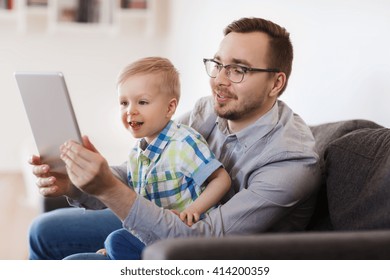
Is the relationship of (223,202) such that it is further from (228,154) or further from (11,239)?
(11,239)

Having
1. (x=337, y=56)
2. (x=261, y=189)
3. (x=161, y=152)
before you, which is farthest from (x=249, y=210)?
(x=337, y=56)

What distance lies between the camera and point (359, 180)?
1634 mm

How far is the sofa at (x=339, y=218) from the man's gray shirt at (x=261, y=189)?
0.22 ft

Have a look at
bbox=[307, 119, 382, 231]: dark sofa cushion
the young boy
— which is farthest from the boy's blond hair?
bbox=[307, 119, 382, 231]: dark sofa cushion

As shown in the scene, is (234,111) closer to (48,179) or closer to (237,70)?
(237,70)

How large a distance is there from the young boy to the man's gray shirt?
0.09m

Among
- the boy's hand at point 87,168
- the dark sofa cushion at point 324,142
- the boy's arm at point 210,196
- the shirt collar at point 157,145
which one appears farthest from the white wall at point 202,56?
the boy's hand at point 87,168

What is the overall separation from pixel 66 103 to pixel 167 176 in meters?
0.38

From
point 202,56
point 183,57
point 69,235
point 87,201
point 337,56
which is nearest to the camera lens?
point 87,201

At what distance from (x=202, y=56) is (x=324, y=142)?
238 cm

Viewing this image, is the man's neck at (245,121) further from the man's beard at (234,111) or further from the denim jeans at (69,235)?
the denim jeans at (69,235)

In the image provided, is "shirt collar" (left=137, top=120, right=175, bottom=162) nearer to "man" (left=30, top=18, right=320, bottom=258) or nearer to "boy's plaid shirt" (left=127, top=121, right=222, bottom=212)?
"boy's plaid shirt" (left=127, top=121, right=222, bottom=212)

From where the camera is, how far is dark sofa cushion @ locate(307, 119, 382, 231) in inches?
72.5
